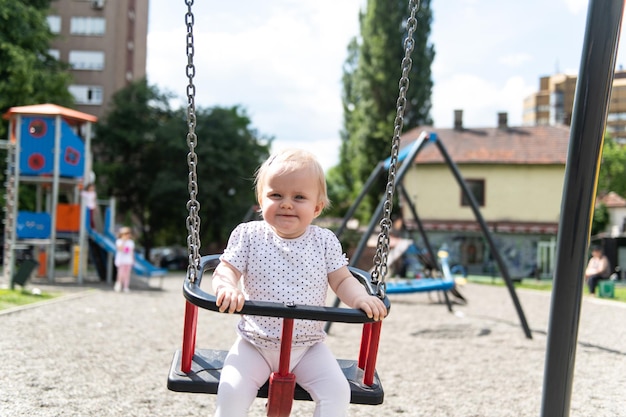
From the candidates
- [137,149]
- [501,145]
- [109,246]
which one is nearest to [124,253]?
[109,246]

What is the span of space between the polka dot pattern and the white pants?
4 centimetres

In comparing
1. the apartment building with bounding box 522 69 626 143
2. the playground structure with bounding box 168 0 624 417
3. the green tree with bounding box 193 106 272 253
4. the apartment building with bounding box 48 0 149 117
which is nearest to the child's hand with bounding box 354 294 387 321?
the playground structure with bounding box 168 0 624 417

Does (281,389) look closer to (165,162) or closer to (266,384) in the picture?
(266,384)

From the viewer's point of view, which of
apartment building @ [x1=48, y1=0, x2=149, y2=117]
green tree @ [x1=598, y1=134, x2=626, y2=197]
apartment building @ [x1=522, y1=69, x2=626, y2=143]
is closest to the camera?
apartment building @ [x1=48, y1=0, x2=149, y2=117]

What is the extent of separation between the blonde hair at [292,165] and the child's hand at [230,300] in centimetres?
45

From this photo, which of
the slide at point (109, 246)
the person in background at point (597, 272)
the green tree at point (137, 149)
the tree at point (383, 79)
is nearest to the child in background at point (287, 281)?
the slide at point (109, 246)

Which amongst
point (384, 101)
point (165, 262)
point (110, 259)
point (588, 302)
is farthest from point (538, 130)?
point (110, 259)

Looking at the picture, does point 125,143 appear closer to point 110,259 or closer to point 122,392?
point 110,259

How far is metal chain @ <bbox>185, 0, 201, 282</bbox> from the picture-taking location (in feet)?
7.98

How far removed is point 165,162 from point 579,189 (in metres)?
28.4

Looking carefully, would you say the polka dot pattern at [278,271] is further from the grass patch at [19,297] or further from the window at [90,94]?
the window at [90,94]

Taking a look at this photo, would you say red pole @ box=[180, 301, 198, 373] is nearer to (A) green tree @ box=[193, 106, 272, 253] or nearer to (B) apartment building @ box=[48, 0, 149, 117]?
(A) green tree @ box=[193, 106, 272, 253]

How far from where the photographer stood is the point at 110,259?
1575 centimetres

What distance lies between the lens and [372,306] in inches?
90.2
